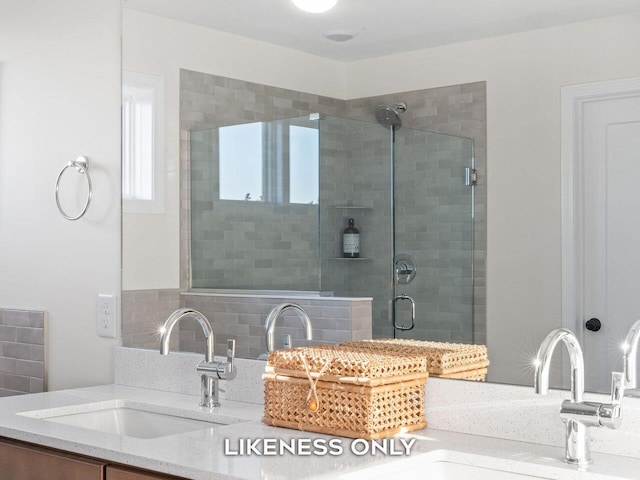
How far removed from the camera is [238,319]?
2.42 m

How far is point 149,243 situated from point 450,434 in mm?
1181

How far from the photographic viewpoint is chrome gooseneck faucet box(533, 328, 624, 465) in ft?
5.10

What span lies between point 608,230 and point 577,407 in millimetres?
368

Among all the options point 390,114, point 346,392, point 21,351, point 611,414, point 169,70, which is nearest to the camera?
point 611,414

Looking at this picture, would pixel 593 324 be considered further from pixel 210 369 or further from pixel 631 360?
pixel 210 369

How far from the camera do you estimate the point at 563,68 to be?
1.83 m

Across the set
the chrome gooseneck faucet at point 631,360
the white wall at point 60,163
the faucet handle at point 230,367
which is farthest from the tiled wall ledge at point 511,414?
the white wall at point 60,163

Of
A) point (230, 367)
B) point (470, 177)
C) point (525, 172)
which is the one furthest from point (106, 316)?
point (525, 172)

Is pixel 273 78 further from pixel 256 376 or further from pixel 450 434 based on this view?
pixel 450 434

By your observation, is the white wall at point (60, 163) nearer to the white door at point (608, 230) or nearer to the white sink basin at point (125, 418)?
the white sink basin at point (125, 418)

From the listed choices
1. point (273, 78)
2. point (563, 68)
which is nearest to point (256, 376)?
point (273, 78)

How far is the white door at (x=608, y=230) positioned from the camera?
173cm

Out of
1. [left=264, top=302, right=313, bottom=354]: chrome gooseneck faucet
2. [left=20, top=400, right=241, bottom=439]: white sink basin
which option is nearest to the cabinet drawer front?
[left=20, top=400, right=241, bottom=439]: white sink basin

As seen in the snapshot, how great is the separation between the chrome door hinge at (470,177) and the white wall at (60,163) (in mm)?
1246
